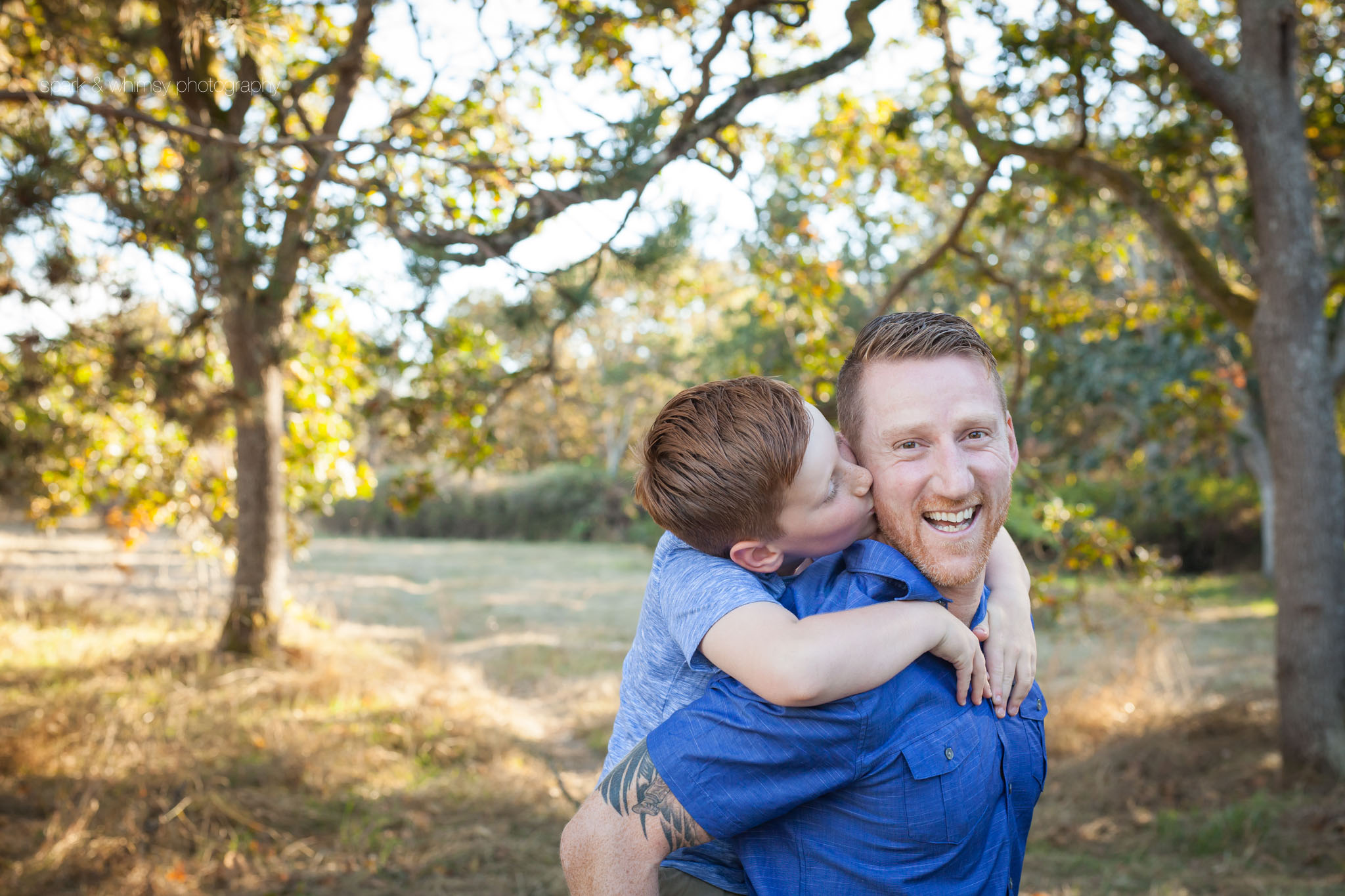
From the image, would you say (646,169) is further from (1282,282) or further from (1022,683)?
(1282,282)

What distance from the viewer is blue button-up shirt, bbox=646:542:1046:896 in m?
1.48

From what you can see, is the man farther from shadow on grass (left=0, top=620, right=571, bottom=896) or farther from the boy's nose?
shadow on grass (left=0, top=620, right=571, bottom=896)

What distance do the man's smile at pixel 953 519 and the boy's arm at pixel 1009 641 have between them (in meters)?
0.26

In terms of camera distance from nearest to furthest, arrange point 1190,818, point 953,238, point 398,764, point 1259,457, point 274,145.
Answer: point 274,145 → point 1190,818 → point 953,238 → point 398,764 → point 1259,457

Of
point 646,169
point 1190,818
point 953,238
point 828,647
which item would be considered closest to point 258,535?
point 646,169

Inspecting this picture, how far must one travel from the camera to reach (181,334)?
4.48 m

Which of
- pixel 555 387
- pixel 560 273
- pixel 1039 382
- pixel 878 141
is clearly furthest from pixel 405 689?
pixel 1039 382

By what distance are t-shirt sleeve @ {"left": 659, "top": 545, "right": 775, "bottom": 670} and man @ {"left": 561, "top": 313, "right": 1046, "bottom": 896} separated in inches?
3.5

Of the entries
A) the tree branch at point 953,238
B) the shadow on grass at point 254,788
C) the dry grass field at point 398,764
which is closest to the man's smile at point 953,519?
the dry grass field at point 398,764

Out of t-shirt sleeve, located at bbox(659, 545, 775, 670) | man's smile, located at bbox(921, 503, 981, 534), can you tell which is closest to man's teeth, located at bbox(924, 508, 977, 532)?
man's smile, located at bbox(921, 503, 981, 534)

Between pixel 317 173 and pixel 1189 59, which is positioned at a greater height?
pixel 1189 59

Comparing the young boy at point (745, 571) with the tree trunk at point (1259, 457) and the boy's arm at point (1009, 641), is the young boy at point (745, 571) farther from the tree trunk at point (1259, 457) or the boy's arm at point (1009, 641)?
the tree trunk at point (1259, 457)

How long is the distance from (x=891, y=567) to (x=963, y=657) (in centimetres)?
19

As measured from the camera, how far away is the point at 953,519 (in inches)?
67.5
